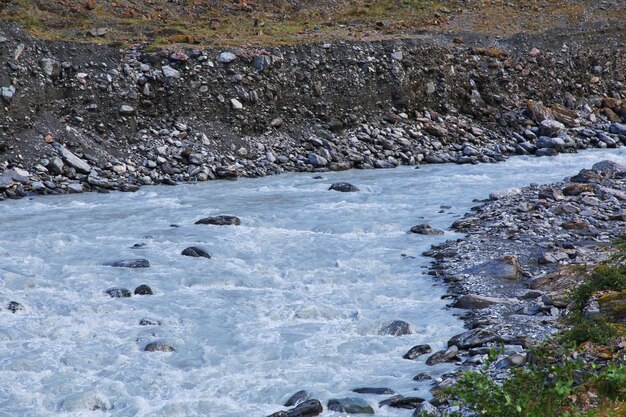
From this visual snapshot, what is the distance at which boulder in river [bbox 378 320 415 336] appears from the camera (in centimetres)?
889

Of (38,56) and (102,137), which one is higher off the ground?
(38,56)

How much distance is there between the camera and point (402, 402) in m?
7.02

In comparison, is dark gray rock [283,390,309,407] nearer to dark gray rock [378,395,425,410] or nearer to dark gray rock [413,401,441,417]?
dark gray rock [378,395,425,410]

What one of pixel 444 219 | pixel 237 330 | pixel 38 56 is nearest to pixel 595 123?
pixel 444 219

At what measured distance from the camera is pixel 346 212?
48.6 feet

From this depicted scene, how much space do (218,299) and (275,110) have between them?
1147 centimetres

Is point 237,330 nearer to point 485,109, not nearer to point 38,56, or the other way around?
point 38,56

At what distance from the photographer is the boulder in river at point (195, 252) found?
11877mm

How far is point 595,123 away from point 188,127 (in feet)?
38.8

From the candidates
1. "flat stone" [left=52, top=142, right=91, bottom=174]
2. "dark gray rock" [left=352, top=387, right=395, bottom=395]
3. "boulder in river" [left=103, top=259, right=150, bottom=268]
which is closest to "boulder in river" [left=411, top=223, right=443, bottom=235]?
"boulder in river" [left=103, top=259, right=150, bottom=268]

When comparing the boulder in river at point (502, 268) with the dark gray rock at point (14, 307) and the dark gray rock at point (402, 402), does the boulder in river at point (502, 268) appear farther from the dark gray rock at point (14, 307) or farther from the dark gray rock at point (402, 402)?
the dark gray rock at point (14, 307)

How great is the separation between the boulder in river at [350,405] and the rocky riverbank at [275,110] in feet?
36.2

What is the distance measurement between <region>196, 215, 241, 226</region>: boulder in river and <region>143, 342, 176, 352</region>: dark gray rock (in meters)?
5.42

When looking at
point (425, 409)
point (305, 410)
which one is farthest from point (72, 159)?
point (425, 409)
